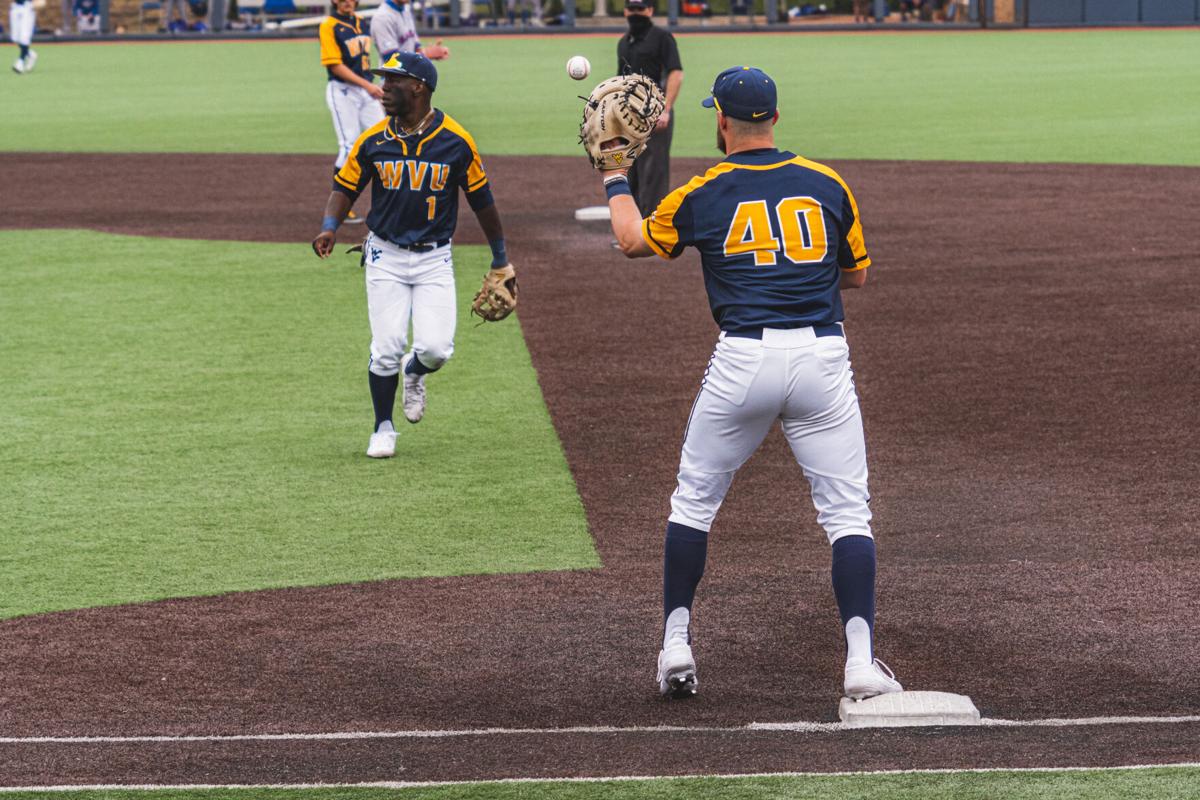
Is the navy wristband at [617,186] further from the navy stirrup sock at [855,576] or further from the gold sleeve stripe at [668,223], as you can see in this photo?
the navy stirrup sock at [855,576]

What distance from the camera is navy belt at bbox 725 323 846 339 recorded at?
5.16m

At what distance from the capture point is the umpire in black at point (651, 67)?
1362 centimetres

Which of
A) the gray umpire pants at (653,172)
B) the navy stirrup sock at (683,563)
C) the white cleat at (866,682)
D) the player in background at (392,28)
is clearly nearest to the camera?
the white cleat at (866,682)

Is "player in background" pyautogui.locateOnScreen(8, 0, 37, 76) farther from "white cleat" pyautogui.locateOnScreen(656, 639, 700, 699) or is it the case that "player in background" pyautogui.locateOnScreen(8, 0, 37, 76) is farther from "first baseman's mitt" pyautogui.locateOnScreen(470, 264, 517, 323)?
"white cleat" pyautogui.locateOnScreen(656, 639, 700, 699)

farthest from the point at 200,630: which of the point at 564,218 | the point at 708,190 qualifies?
the point at 564,218

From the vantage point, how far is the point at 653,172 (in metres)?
14.1

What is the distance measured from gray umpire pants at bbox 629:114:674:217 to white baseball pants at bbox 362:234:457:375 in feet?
18.1

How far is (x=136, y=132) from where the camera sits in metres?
→ 25.0

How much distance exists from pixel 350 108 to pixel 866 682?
1109cm

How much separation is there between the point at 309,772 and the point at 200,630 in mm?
1781

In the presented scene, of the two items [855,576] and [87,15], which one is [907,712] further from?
[87,15]

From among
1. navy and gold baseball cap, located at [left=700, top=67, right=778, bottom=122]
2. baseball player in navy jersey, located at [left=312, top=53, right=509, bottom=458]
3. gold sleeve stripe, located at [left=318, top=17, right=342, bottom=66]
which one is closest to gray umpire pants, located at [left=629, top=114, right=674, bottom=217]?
gold sleeve stripe, located at [left=318, top=17, right=342, bottom=66]

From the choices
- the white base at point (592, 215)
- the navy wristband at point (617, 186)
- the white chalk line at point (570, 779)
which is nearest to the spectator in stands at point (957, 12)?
the white base at point (592, 215)

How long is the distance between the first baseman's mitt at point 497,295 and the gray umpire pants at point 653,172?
18.3 feet
